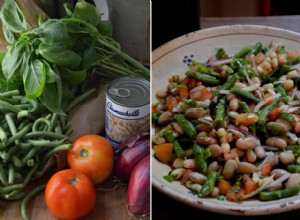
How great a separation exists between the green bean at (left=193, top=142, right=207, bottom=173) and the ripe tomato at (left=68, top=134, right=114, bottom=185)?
241 millimetres

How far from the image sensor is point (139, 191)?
0.84 meters

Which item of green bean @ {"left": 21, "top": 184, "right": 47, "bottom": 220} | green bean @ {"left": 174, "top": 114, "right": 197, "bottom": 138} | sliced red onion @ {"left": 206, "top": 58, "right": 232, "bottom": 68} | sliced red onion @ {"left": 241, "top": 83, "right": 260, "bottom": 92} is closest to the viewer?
→ green bean @ {"left": 21, "top": 184, "right": 47, "bottom": 220}

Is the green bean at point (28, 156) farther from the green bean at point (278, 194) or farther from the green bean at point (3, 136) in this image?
the green bean at point (278, 194)

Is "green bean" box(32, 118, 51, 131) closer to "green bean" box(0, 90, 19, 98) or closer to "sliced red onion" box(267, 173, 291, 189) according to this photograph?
"green bean" box(0, 90, 19, 98)

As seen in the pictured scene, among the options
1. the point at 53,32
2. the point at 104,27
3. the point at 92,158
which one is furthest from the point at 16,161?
the point at 104,27

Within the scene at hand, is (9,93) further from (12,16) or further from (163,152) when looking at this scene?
(163,152)

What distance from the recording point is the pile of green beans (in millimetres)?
834

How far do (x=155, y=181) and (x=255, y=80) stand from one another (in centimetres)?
45

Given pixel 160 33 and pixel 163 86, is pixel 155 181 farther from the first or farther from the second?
pixel 160 33

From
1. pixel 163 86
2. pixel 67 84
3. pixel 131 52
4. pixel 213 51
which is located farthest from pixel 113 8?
pixel 213 51

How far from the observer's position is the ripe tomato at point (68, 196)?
807 mm

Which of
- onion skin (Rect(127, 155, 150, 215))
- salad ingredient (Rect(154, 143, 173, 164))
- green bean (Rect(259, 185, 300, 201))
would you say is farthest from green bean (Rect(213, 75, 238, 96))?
onion skin (Rect(127, 155, 150, 215))

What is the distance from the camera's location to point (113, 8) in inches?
41.0

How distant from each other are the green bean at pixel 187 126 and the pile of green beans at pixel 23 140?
0.32m
